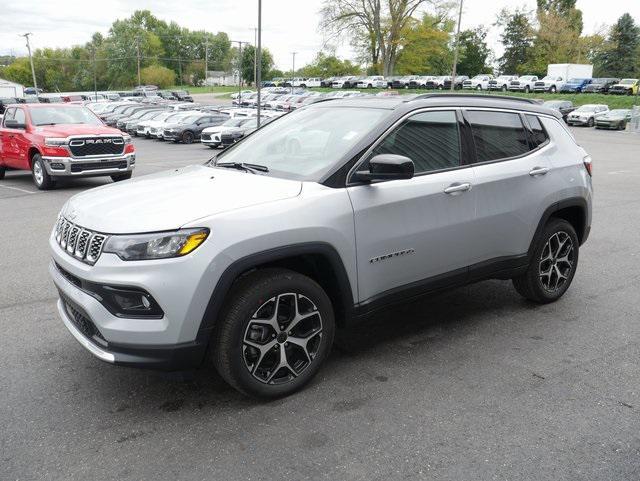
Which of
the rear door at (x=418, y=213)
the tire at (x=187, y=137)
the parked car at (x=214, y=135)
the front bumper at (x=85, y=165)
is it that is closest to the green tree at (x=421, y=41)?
the tire at (x=187, y=137)

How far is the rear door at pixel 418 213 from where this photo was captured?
358 centimetres

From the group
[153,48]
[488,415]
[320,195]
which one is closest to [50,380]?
[320,195]

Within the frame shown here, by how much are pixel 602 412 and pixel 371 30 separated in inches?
2690

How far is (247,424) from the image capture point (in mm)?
3125

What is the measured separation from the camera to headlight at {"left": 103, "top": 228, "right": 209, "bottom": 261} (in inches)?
115

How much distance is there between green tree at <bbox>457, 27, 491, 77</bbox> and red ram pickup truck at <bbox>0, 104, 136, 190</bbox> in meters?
84.1

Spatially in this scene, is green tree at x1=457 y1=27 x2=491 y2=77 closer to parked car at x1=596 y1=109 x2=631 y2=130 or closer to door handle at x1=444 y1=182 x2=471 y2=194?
parked car at x1=596 y1=109 x2=631 y2=130

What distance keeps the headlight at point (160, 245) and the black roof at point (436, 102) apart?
175cm

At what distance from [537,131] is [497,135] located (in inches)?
Result: 22.1

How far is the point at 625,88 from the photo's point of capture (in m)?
51.9

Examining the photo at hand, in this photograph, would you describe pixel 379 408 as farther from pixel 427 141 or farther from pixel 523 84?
pixel 523 84

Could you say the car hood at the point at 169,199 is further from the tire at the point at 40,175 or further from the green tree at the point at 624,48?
the green tree at the point at 624,48

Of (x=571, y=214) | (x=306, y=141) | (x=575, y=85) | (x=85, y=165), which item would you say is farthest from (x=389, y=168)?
(x=575, y=85)

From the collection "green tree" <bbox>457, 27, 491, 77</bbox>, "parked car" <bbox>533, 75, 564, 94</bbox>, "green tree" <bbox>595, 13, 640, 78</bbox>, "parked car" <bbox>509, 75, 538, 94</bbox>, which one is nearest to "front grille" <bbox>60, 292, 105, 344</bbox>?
"parked car" <bbox>509, 75, 538, 94</bbox>
